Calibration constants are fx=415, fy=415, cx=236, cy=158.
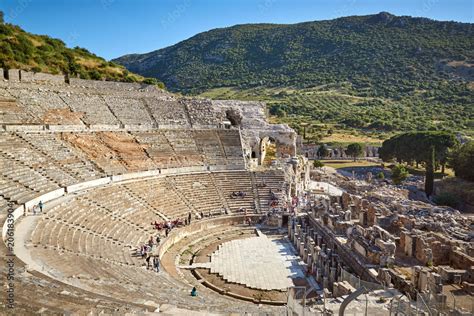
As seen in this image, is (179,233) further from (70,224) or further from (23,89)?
(23,89)

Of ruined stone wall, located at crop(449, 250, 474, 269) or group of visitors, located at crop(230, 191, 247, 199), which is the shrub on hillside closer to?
group of visitors, located at crop(230, 191, 247, 199)

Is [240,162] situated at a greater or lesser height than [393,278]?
greater

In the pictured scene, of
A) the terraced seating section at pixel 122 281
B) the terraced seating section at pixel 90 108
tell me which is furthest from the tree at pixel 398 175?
the terraced seating section at pixel 122 281

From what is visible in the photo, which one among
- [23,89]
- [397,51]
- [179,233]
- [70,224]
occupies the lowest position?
[179,233]

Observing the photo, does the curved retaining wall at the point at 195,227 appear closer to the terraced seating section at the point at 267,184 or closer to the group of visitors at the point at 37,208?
the terraced seating section at the point at 267,184

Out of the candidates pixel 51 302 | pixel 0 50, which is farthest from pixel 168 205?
pixel 0 50

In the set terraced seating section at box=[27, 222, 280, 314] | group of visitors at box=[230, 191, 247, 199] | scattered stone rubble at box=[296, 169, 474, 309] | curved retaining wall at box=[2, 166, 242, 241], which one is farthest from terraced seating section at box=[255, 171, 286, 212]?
terraced seating section at box=[27, 222, 280, 314]

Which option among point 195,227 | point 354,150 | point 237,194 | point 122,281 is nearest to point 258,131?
point 237,194
